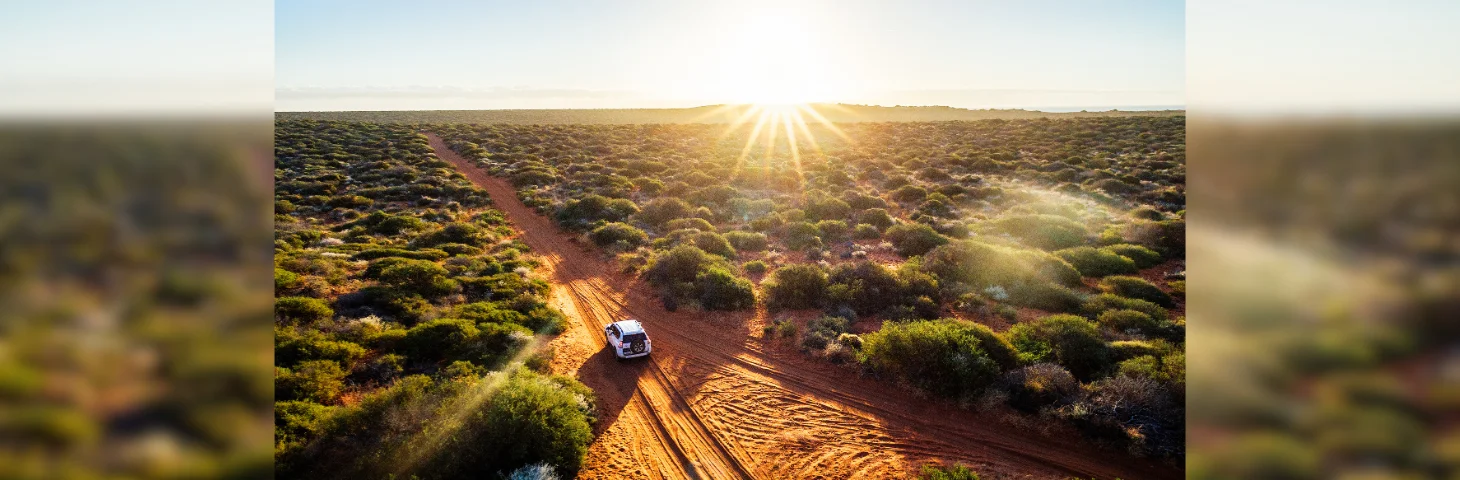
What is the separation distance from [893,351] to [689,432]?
5367 millimetres

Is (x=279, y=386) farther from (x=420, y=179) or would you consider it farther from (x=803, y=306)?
(x=420, y=179)

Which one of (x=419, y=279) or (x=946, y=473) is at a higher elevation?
(x=419, y=279)

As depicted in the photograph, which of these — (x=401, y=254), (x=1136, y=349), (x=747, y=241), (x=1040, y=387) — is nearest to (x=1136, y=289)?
(x=1136, y=349)

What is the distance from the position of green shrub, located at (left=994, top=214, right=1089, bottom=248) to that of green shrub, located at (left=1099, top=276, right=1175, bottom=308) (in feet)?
15.8

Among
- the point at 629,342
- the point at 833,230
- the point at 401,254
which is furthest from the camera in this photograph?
the point at 833,230

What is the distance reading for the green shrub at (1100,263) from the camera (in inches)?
859

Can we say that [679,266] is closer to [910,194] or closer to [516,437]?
[516,437]

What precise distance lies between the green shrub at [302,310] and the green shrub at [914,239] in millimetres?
20317

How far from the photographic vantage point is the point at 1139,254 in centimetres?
2297

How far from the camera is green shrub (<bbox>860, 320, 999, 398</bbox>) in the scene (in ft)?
43.5

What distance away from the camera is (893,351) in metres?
14.3

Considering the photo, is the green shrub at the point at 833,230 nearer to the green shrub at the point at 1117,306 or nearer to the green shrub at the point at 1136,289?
the green shrub at the point at 1136,289

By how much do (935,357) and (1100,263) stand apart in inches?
487
